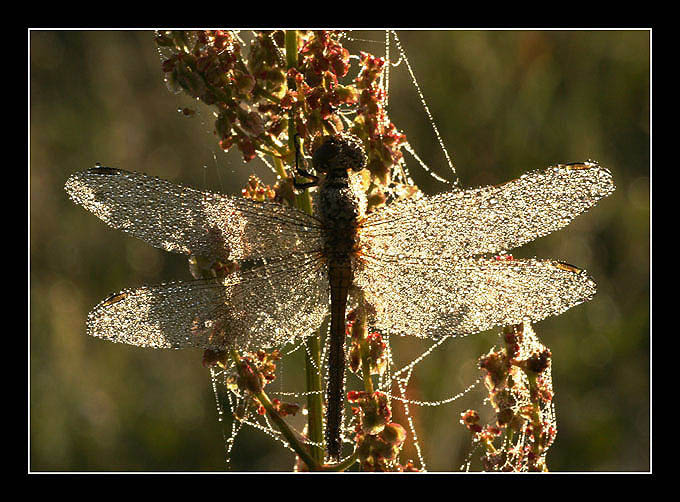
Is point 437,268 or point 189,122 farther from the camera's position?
point 189,122

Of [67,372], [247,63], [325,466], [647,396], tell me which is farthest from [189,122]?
[647,396]

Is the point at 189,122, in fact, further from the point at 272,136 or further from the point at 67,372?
the point at 272,136

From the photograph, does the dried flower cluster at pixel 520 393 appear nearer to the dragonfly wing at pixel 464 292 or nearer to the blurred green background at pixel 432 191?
the dragonfly wing at pixel 464 292

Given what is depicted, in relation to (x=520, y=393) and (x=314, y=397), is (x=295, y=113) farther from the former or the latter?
(x=520, y=393)

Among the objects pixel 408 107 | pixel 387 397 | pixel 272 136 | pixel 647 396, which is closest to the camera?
pixel 387 397

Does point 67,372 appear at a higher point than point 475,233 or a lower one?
lower

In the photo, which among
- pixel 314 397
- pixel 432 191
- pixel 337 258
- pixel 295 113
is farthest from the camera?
pixel 432 191

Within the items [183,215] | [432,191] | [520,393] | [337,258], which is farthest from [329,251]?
[432,191]
